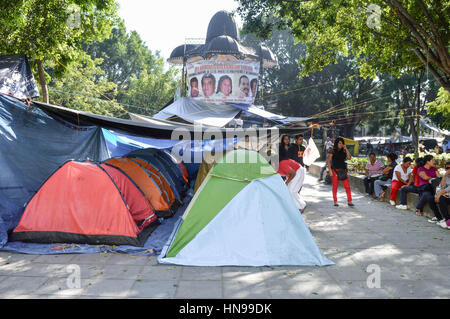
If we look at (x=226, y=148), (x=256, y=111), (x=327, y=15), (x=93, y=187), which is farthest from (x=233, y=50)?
(x=93, y=187)

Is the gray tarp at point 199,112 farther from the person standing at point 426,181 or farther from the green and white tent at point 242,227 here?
the green and white tent at point 242,227

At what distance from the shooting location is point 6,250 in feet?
17.3

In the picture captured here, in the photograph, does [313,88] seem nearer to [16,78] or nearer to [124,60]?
[124,60]

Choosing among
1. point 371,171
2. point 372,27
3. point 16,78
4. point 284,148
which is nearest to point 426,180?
point 371,171

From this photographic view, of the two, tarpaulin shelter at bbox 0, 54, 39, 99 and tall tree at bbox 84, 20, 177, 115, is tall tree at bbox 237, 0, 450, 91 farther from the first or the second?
tall tree at bbox 84, 20, 177, 115

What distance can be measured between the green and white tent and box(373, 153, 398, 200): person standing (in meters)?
5.89

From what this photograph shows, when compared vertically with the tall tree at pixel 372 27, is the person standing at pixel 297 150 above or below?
below

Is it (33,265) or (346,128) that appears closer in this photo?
(33,265)

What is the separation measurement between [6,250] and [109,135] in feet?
13.7

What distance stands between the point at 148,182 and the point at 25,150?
7.90 ft

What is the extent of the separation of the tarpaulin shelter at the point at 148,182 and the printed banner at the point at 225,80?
15.6 m

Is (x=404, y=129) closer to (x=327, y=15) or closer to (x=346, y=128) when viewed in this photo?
(x=346, y=128)

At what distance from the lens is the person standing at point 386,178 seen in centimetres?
998

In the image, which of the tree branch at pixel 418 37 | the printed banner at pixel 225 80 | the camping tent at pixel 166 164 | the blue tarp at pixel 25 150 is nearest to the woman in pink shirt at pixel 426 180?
the tree branch at pixel 418 37
